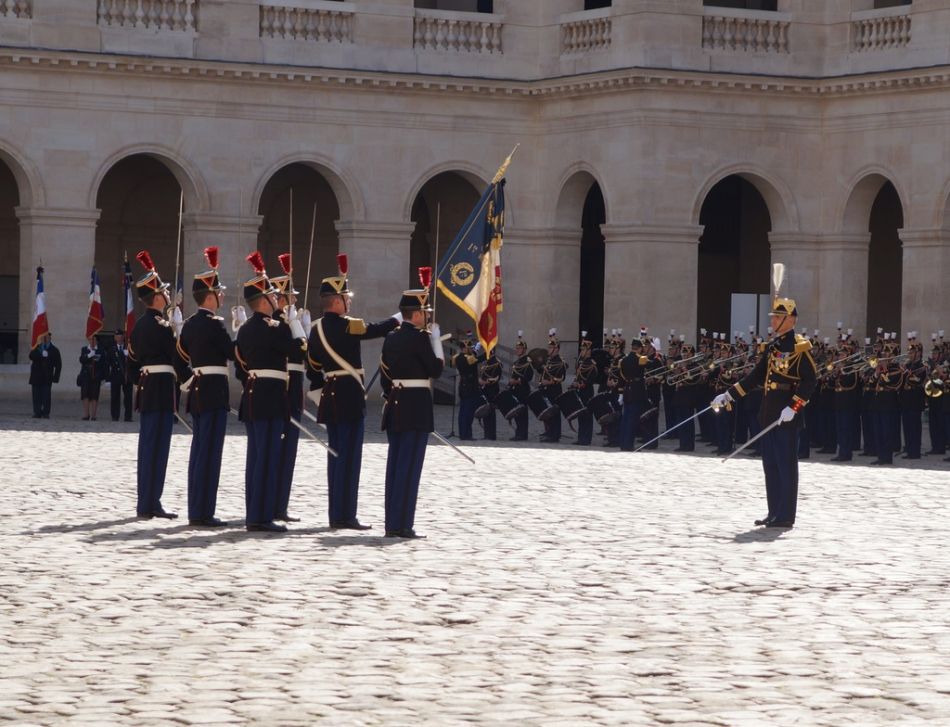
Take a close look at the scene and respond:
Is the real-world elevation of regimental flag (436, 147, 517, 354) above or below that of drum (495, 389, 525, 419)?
above

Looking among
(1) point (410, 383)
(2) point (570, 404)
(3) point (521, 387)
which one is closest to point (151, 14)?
(3) point (521, 387)

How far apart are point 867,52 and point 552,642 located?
24.7 m

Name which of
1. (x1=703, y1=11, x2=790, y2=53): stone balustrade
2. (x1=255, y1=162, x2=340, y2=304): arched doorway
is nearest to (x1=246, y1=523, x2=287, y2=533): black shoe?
(x1=703, y1=11, x2=790, y2=53): stone balustrade

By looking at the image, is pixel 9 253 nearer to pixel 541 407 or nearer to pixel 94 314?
pixel 94 314

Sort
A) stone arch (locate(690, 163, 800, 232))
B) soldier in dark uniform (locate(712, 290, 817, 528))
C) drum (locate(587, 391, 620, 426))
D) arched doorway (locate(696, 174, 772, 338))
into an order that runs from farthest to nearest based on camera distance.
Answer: arched doorway (locate(696, 174, 772, 338)) → stone arch (locate(690, 163, 800, 232)) → drum (locate(587, 391, 620, 426)) → soldier in dark uniform (locate(712, 290, 817, 528))

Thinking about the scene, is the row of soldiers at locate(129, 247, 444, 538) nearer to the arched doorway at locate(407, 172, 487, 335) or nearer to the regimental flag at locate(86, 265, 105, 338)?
the regimental flag at locate(86, 265, 105, 338)

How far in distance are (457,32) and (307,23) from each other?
102 inches

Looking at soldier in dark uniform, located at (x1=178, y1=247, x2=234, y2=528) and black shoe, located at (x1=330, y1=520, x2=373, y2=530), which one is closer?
black shoe, located at (x1=330, y1=520, x2=373, y2=530)

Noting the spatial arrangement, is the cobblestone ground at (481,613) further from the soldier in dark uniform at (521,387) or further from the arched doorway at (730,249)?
the arched doorway at (730,249)

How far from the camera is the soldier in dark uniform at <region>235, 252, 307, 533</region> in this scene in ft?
48.5

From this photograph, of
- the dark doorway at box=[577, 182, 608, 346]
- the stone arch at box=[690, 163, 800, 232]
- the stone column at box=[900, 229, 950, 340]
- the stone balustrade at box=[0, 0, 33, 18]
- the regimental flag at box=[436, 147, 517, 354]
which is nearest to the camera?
the regimental flag at box=[436, 147, 517, 354]

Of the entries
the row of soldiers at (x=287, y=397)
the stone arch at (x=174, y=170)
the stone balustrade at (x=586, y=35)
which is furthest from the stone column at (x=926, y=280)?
the row of soldiers at (x=287, y=397)

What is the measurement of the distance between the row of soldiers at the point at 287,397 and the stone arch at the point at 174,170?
58.1 ft

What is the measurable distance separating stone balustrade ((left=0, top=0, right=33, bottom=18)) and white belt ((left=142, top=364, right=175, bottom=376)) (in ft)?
58.0
